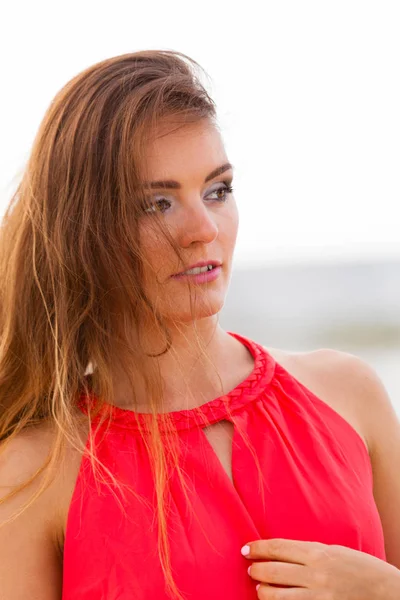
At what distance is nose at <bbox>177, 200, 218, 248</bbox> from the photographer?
154cm

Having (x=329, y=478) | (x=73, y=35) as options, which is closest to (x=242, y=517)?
(x=329, y=478)

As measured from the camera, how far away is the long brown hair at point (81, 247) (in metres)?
1.55

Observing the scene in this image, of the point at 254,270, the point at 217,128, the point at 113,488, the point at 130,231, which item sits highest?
the point at 217,128

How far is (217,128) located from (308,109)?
26.2ft

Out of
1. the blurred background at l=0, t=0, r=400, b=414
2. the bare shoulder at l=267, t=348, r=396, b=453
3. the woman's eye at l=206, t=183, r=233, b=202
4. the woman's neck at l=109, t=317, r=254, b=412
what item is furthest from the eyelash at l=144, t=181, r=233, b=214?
the blurred background at l=0, t=0, r=400, b=414

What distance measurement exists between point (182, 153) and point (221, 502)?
2.40 ft

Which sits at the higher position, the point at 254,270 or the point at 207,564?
the point at 207,564

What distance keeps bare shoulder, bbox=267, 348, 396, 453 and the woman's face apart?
13.5 inches

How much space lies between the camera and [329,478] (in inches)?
62.3

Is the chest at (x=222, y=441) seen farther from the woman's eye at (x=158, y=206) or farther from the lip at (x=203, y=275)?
the woman's eye at (x=158, y=206)

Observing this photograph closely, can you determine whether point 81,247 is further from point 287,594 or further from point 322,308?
point 322,308

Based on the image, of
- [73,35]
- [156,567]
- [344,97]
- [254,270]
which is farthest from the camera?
[254,270]

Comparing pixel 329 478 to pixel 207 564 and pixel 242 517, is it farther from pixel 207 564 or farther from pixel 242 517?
pixel 207 564

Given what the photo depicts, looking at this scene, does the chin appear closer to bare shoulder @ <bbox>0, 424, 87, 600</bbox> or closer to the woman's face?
the woman's face
